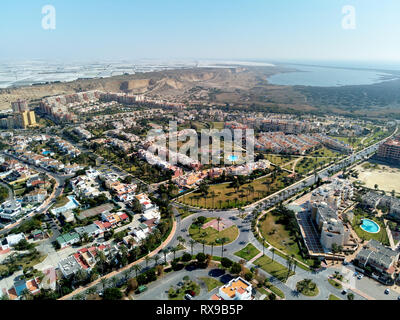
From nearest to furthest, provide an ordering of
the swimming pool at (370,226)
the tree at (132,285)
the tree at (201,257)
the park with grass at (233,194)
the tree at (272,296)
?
the tree at (272,296) → the tree at (132,285) → the tree at (201,257) → the swimming pool at (370,226) → the park with grass at (233,194)

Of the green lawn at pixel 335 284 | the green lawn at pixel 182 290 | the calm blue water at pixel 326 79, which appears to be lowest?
the green lawn at pixel 335 284

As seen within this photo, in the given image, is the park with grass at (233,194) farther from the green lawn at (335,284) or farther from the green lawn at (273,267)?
the green lawn at (335,284)

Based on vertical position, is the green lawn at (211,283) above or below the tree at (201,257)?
below

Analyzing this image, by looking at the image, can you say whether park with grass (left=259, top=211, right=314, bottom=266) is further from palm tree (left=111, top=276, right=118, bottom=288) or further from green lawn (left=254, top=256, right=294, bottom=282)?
palm tree (left=111, top=276, right=118, bottom=288)

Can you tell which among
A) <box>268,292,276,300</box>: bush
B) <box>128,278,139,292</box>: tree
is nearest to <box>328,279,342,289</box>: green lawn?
<box>268,292,276,300</box>: bush

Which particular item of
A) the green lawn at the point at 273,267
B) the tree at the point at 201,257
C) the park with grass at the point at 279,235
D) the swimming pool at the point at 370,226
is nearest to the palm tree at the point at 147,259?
the tree at the point at 201,257

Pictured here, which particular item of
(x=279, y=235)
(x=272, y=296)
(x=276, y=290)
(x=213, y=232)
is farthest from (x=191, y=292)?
(x=279, y=235)

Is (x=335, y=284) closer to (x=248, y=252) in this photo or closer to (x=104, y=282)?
(x=248, y=252)
